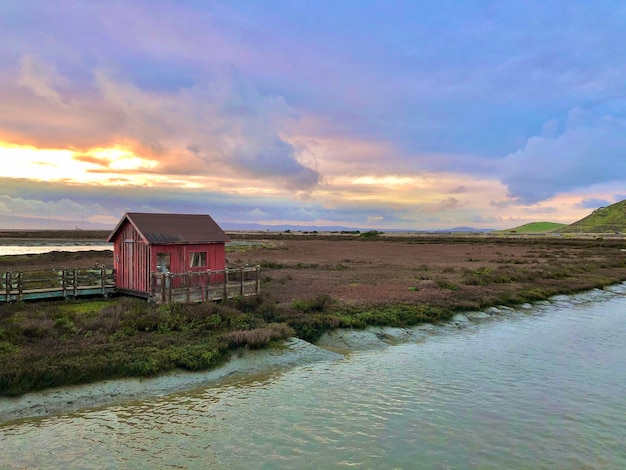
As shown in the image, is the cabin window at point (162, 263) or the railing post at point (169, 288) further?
the cabin window at point (162, 263)

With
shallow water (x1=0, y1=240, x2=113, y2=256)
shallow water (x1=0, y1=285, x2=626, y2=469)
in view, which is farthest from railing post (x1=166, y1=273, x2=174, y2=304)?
shallow water (x1=0, y1=240, x2=113, y2=256)

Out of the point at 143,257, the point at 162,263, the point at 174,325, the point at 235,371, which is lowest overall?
the point at 235,371

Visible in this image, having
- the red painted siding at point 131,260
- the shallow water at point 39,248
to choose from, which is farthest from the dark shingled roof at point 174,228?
the shallow water at point 39,248

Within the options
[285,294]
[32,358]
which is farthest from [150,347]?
[285,294]

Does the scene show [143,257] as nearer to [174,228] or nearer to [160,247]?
[160,247]

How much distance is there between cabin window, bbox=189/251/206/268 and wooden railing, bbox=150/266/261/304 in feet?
2.50

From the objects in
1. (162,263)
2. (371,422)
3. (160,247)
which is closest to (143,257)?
(162,263)

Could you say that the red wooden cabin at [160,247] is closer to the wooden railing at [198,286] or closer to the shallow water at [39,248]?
the wooden railing at [198,286]

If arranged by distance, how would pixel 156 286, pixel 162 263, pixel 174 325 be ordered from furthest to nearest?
pixel 162 263 → pixel 156 286 → pixel 174 325

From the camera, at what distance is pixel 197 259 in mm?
26953

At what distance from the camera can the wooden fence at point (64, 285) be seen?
76.6 ft

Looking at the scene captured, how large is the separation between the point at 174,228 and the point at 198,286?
4.26m

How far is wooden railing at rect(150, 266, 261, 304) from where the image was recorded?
23.4 m

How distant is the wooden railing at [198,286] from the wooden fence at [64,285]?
4.43 meters
